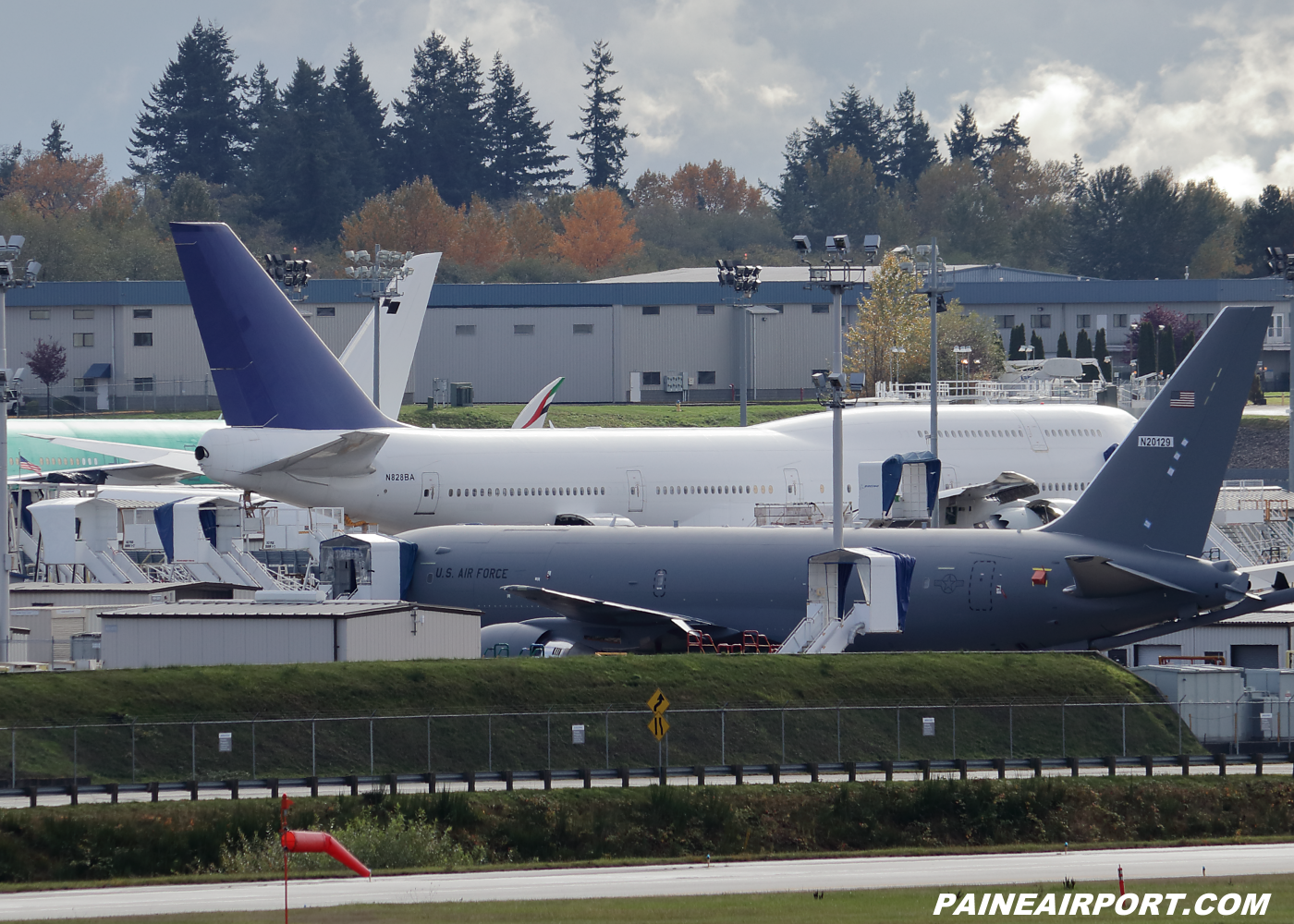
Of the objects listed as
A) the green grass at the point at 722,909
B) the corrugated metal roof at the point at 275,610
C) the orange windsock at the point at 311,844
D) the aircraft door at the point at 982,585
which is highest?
the aircraft door at the point at 982,585

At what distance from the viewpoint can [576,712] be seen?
107 ft

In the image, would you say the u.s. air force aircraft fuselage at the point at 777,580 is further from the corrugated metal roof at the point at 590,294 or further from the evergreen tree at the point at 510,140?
the evergreen tree at the point at 510,140

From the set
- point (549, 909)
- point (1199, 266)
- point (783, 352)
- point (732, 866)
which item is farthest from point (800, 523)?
point (1199, 266)

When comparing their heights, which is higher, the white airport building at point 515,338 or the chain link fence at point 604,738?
the white airport building at point 515,338

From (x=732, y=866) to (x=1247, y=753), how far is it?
1382 centimetres

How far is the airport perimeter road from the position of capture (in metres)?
22.7

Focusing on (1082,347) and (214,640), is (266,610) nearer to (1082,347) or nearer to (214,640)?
(214,640)

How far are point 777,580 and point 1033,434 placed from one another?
18.3m

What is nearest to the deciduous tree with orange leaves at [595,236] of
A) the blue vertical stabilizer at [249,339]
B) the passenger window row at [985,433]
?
the passenger window row at [985,433]

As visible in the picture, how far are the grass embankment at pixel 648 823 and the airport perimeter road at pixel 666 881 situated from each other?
148 cm

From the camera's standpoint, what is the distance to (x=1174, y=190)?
183875mm

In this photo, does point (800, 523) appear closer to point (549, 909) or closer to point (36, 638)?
point (36, 638)

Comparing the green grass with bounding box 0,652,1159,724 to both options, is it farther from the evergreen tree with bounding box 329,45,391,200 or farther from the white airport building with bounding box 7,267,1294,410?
the evergreen tree with bounding box 329,45,391,200

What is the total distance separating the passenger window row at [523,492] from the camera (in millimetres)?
47125
